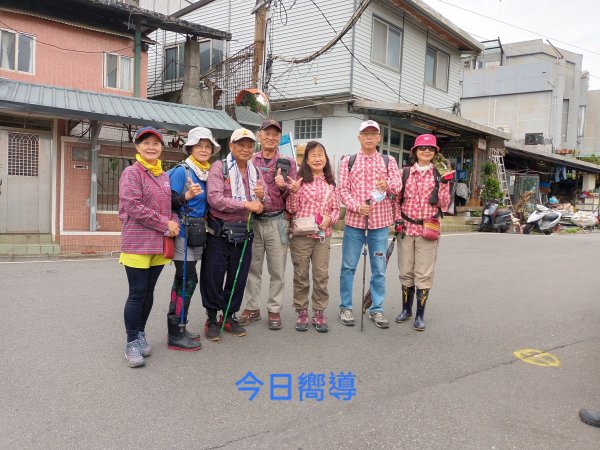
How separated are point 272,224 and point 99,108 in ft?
22.8

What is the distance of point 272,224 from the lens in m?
4.54

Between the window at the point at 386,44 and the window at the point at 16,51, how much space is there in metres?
9.79

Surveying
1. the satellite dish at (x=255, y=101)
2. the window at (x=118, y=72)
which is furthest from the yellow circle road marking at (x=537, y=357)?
the window at (x=118, y=72)

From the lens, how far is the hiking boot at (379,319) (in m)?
4.73

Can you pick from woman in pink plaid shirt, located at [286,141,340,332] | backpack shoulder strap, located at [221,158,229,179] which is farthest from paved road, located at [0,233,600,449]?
backpack shoulder strap, located at [221,158,229,179]

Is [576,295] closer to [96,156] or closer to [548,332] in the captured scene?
[548,332]

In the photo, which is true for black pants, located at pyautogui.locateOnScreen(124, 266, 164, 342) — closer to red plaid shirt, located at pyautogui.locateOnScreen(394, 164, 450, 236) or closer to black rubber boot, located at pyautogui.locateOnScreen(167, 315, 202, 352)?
→ black rubber boot, located at pyautogui.locateOnScreen(167, 315, 202, 352)

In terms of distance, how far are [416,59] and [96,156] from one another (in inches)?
458

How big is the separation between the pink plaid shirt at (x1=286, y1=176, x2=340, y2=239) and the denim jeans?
1.06 ft

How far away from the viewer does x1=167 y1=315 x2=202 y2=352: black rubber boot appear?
13.1ft

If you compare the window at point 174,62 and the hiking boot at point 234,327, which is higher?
the window at point 174,62

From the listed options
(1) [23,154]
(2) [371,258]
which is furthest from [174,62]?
(2) [371,258]

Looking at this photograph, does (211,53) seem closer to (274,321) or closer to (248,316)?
(248,316)

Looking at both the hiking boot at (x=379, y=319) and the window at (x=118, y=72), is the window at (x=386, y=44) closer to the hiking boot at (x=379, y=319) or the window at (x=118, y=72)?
the window at (x=118, y=72)
